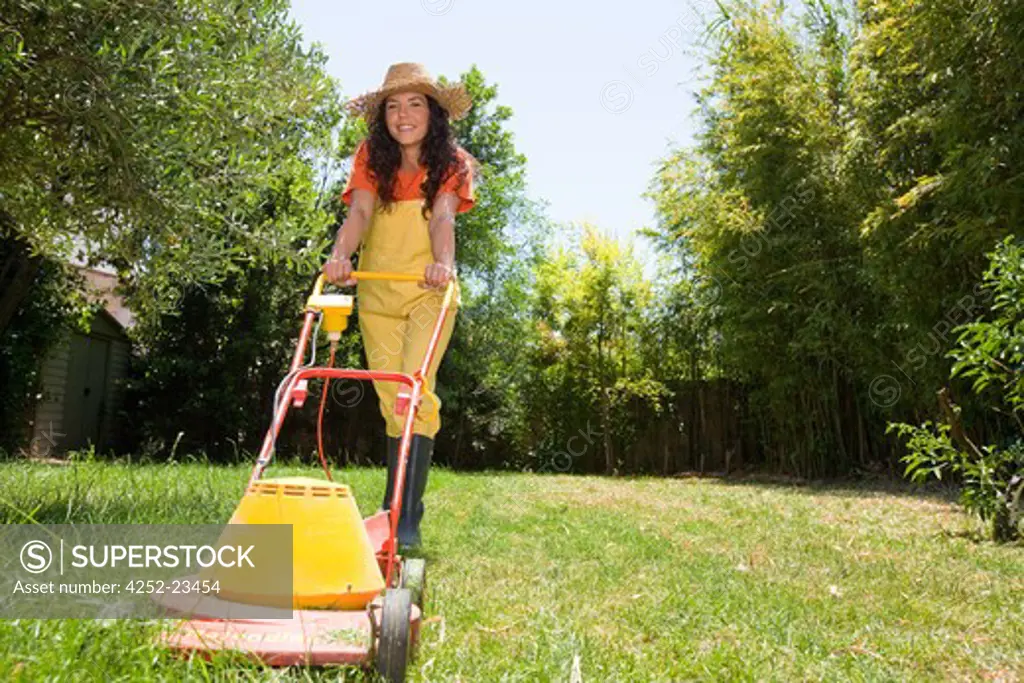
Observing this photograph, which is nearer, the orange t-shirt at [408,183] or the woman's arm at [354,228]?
the woman's arm at [354,228]

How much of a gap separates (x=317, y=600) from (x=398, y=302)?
64.5 inches

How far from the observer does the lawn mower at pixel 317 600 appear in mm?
1653

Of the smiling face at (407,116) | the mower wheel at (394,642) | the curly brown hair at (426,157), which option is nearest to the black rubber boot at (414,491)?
the curly brown hair at (426,157)

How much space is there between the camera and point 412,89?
3406 mm

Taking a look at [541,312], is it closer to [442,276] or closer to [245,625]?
[442,276]

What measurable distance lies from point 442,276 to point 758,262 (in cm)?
815

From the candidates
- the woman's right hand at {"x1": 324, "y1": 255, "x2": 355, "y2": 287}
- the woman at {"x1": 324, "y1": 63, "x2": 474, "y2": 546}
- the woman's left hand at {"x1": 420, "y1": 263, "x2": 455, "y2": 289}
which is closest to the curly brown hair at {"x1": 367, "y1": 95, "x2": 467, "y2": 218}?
the woman at {"x1": 324, "y1": 63, "x2": 474, "y2": 546}

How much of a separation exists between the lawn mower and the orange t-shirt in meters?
1.32

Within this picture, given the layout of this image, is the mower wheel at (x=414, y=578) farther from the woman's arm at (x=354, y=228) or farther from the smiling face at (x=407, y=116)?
the smiling face at (x=407, y=116)

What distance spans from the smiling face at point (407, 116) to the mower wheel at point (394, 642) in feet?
7.12

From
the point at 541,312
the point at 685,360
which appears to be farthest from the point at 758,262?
the point at 541,312

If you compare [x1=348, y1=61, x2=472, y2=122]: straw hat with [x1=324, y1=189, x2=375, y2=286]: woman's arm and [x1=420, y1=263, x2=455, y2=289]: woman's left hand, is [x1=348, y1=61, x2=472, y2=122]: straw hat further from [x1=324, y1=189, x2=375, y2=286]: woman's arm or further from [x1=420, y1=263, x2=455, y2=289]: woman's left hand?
[x1=420, y1=263, x2=455, y2=289]: woman's left hand

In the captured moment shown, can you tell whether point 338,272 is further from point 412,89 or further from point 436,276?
point 412,89

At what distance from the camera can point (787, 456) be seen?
1183 centimetres
